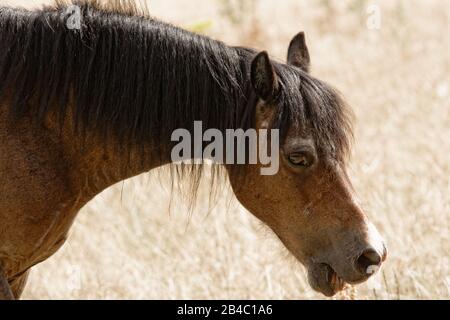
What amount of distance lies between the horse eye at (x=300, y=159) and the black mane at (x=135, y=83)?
0.43 ft

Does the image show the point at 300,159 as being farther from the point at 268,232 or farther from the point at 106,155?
the point at 106,155

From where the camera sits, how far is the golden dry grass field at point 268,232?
6219mm

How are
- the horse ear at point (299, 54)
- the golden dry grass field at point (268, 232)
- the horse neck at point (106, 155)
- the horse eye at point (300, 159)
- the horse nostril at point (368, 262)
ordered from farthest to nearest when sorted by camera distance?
1. the golden dry grass field at point (268, 232)
2. the horse ear at point (299, 54)
3. the horse neck at point (106, 155)
4. the horse eye at point (300, 159)
5. the horse nostril at point (368, 262)

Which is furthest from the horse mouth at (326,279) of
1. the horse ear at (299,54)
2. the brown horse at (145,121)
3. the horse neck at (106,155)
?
the horse ear at (299,54)

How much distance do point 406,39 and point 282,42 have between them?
181cm

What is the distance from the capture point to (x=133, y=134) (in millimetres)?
4211

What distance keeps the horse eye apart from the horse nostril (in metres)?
0.49

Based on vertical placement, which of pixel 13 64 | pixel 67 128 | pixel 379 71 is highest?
pixel 379 71

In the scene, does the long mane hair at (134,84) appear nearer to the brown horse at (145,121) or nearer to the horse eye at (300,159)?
the brown horse at (145,121)

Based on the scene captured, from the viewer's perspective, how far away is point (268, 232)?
4496mm

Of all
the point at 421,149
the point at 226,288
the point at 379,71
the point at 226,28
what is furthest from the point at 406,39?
the point at 226,288

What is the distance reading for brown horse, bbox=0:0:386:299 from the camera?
4098mm

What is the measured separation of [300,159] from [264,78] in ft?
1.34
